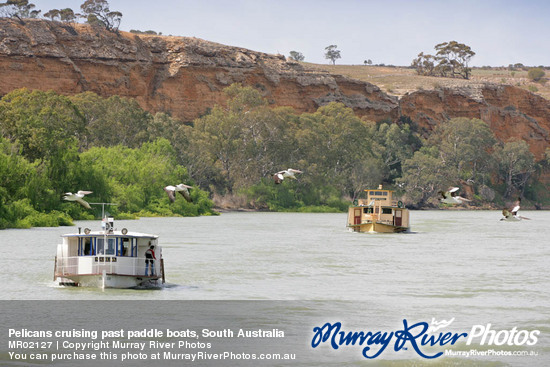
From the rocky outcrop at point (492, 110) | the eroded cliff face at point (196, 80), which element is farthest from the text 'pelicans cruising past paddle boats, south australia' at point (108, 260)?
the rocky outcrop at point (492, 110)

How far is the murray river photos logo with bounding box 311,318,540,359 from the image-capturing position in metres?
20.8

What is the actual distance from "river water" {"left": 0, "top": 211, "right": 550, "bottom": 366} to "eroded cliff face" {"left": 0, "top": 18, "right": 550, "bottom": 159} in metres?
65.2

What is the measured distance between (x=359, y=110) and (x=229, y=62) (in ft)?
79.9

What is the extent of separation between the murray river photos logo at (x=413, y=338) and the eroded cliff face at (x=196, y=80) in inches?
3936

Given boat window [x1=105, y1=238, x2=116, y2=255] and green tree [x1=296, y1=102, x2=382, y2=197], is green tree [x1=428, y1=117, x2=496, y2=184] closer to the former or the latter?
green tree [x1=296, y1=102, x2=382, y2=197]

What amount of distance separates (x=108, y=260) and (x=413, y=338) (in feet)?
37.1

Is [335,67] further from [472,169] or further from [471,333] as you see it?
[471,333]

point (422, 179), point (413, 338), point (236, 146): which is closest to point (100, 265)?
point (413, 338)

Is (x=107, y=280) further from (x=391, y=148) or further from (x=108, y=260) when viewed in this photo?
(x=391, y=148)

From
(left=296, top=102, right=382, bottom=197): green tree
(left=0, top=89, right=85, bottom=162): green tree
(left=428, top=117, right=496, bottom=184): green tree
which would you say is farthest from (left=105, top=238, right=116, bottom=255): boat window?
(left=428, top=117, right=496, bottom=184): green tree

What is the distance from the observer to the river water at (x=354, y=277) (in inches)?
982

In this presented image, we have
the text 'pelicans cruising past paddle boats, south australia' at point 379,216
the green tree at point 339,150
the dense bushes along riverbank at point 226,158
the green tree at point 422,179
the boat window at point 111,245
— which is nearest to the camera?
the boat window at point 111,245

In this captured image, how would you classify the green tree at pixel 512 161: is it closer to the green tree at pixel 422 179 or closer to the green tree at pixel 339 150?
the green tree at pixel 422 179

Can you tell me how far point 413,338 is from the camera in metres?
21.5
